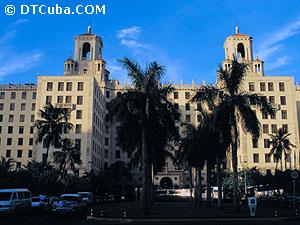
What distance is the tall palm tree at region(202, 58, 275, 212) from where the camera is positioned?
29703 mm

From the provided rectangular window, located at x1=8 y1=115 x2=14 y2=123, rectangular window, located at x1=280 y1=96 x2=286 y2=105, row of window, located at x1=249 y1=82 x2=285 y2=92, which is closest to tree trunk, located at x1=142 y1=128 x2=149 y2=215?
row of window, located at x1=249 y1=82 x2=285 y2=92

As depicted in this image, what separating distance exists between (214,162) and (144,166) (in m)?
12.9

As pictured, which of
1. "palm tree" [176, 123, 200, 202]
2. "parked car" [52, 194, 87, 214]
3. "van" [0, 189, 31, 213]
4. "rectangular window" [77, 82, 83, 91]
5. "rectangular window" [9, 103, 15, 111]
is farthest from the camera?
"rectangular window" [9, 103, 15, 111]

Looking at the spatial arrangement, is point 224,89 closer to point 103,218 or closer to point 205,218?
point 205,218

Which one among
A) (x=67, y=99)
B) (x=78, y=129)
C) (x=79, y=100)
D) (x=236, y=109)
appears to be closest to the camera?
(x=236, y=109)

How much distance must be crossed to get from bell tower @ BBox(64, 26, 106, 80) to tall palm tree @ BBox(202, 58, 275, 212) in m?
67.0

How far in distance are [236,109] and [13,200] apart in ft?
63.7

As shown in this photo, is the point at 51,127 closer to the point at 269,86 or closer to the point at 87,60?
the point at 87,60

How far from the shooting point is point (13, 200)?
92.4ft

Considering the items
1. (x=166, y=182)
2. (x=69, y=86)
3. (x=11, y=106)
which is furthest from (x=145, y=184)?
(x=11, y=106)

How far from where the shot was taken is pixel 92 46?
9562cm

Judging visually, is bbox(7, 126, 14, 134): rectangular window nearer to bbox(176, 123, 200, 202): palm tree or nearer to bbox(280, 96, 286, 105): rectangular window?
bbox(176, 123, 200, 202): palm tree

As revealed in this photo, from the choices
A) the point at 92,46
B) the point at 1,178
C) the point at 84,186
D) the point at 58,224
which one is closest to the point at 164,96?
the point at 58,224

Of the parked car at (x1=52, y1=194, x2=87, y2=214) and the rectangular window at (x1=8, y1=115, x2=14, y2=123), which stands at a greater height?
the rectangular window at (x1=8, y1=115, x2=14, y2=123)
